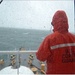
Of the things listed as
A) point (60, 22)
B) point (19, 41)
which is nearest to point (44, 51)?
point (60, 22)

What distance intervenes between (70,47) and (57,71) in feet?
1.14

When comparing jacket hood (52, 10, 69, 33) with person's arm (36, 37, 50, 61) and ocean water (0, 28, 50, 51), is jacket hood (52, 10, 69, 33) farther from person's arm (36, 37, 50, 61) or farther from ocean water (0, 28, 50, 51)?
ocean water (0, 28, 50, 51)

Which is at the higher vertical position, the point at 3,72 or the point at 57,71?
the point at 57,71

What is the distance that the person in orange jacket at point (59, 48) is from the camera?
2420mm

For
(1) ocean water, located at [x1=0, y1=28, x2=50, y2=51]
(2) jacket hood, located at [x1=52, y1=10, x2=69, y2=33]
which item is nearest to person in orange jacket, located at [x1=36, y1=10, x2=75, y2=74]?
(2) jacket hood, located at [x1=52, y1=10, x2=69, y2=33]

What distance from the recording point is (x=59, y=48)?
2441mm

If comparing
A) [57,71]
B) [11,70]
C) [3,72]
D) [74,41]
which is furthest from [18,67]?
[74,41]

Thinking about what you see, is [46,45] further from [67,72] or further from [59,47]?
[67,72]

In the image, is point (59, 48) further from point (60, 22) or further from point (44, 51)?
point (60, 22)

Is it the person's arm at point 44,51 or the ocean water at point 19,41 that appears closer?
the person's arm at point 44,51

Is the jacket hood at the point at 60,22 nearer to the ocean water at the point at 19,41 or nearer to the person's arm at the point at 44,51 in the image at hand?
the person's arm at the point at 44,51

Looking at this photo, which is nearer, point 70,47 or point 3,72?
point 70,47

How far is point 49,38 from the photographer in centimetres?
242

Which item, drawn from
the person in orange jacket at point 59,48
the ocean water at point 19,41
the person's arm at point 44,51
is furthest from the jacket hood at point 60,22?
the ocean water at point 19,41
